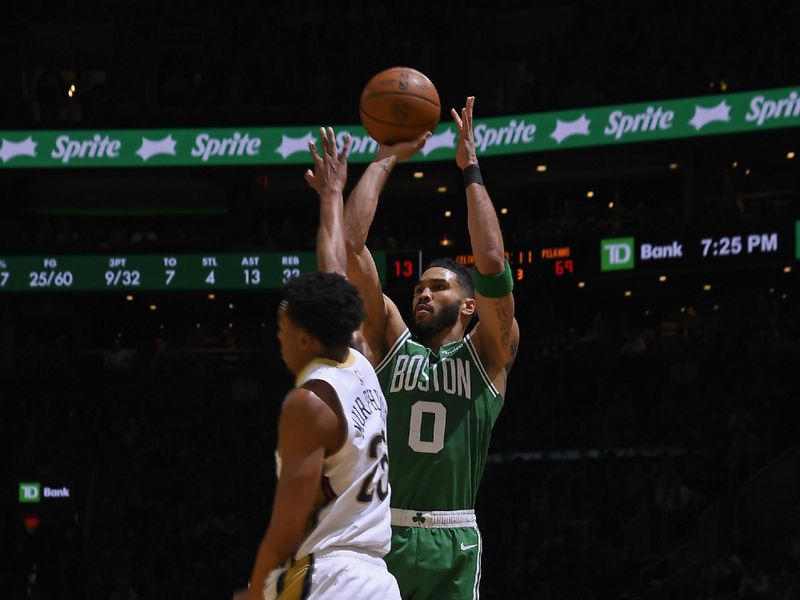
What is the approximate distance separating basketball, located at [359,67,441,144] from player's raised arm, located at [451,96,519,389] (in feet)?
1.41

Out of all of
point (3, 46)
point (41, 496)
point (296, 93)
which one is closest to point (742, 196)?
point (296, 93)

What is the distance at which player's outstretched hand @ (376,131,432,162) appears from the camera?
5750mm

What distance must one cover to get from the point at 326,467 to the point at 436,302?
186cm

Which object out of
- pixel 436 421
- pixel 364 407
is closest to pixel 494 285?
pixel 436 421

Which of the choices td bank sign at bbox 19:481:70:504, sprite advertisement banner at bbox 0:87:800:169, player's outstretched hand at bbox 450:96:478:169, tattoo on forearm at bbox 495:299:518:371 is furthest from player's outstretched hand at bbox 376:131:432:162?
td bank sign at bbox 19:481:70:504

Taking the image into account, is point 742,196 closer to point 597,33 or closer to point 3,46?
point 597,33

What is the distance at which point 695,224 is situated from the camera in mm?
17719

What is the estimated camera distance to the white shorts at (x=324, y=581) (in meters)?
3.81

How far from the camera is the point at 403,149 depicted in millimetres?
5801

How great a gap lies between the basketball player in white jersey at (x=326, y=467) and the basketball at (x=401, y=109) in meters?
2.15

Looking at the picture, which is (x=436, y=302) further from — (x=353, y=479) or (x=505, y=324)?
(x=353, y=479)

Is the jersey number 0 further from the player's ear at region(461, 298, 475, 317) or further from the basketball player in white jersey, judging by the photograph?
the basketball player in white jersey

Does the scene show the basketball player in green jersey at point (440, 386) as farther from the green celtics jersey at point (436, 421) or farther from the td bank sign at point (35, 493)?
the td bank sign at point (35, 493)

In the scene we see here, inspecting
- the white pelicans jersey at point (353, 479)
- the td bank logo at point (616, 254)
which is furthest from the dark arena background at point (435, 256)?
the white pelicans jersey at point (353, 479)
